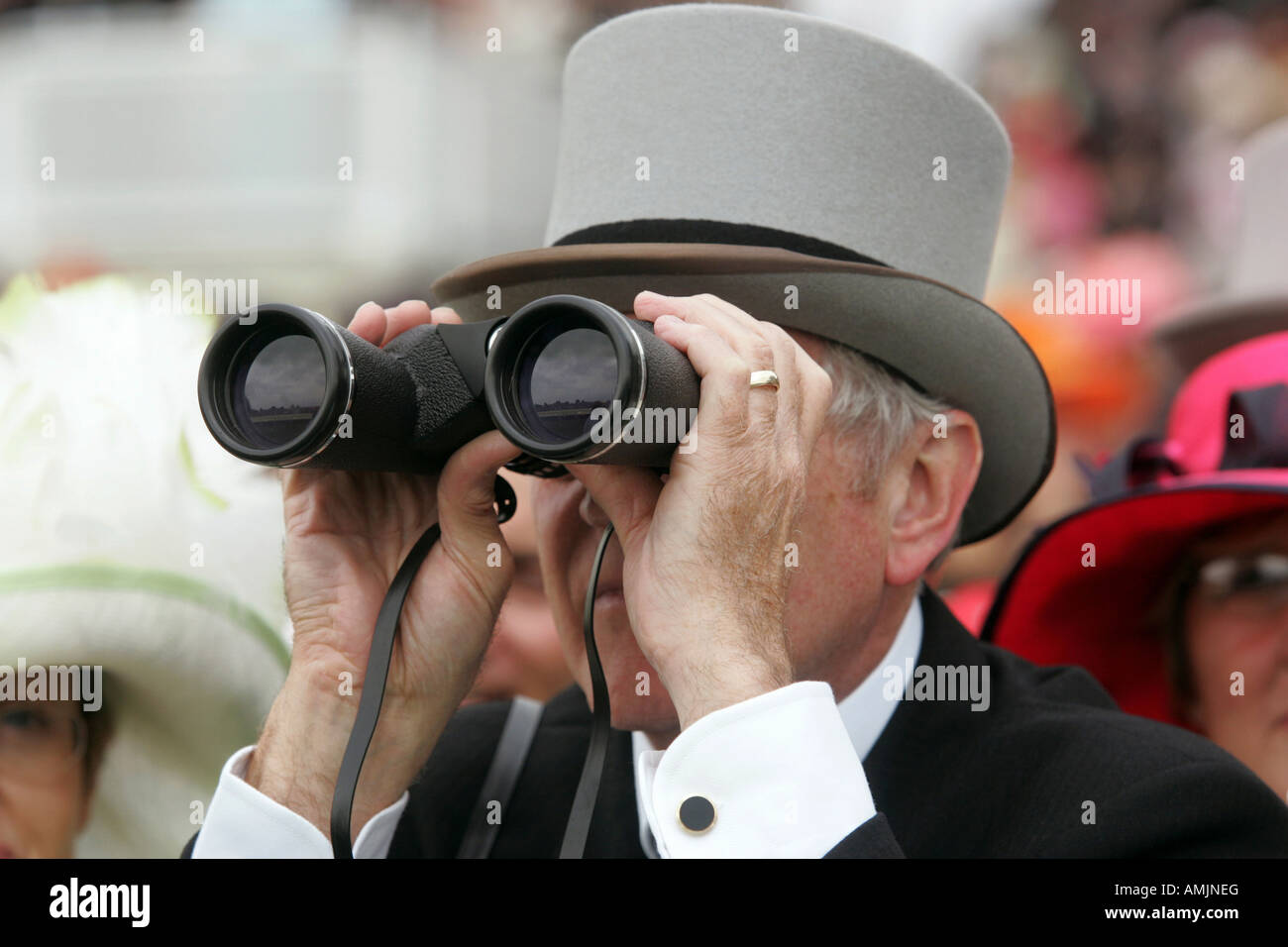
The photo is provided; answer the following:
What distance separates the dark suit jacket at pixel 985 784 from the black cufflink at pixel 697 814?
0.12 meters

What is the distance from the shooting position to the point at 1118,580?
2.22 metres

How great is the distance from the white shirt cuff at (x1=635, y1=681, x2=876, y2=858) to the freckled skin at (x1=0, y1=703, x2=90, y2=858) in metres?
1.00

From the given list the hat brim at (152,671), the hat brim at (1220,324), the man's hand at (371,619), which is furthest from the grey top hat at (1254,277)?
the hat brim at (152,671)

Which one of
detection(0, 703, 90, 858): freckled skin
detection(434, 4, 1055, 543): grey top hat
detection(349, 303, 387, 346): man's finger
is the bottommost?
detection(0, 703, 90, 858): freckled skin

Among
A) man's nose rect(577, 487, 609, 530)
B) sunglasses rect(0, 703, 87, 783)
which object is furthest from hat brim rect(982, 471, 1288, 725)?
sunglasses rect(0, 703, 87, 783)

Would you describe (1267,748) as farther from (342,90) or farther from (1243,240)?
(342,90)

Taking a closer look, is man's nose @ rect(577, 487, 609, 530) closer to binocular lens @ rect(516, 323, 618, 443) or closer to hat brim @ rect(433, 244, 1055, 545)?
hat brim @ rect(433, 244, 1055, 545)

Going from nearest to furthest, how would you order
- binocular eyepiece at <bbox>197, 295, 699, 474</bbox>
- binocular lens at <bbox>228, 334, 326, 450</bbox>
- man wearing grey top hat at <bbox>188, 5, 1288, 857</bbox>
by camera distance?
binocular eyepiece at <bbox>197, 295, 699, 474</bbox>, binocular lens at <bbox>228, 334, 326, 450</bbox>, man wearing grey top hat at <bbox>188, 5, 1288, 857</bbox>

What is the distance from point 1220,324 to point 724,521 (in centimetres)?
170

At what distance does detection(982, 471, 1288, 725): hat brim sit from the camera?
78.7 inches

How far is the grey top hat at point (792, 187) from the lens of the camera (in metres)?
1.62

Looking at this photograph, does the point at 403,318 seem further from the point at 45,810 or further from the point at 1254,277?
the point at 1254,277
